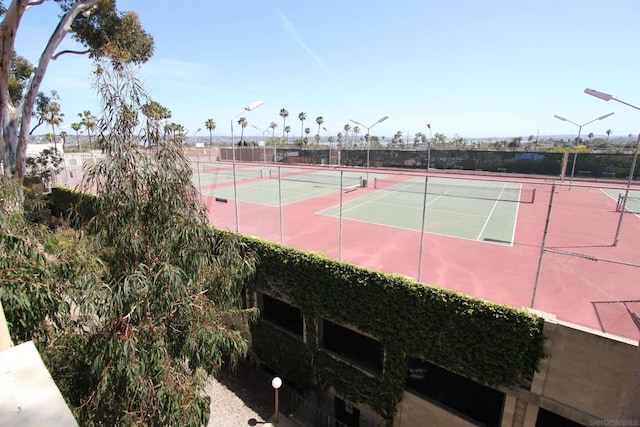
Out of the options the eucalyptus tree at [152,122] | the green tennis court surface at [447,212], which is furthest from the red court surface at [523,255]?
the eucalyptus tree at [152,122]

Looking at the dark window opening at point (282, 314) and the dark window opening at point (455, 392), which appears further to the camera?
the dark window opening at point (282, 314)

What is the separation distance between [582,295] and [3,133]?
26.1 m

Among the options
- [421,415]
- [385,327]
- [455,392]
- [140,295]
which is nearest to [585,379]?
[455,392]

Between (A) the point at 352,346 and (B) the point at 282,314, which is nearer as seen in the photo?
(A) the point at 352,346

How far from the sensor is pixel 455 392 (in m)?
10.2

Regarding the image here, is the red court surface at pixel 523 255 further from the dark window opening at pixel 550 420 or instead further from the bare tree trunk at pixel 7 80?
the bare tree trunk at pixel 7 80

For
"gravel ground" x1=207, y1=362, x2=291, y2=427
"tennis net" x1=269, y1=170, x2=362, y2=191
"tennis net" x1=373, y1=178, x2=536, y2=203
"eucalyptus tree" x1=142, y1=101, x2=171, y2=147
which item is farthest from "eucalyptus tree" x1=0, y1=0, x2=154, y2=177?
"tennis net" x1=373, y1=178, x2=536, y2=203

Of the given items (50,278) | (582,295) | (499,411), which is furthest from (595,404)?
(50,278)

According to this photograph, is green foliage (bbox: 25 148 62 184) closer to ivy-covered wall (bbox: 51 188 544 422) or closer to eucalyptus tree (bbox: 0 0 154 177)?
eucalyptus tree (bbox: 0 0 154 177)

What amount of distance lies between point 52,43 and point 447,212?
2392cm

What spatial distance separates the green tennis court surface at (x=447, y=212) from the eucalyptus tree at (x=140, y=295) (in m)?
11.2

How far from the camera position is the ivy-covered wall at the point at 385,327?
322 inches

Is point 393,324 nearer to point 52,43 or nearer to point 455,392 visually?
point 455,392

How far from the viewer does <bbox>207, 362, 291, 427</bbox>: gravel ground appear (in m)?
11.7
